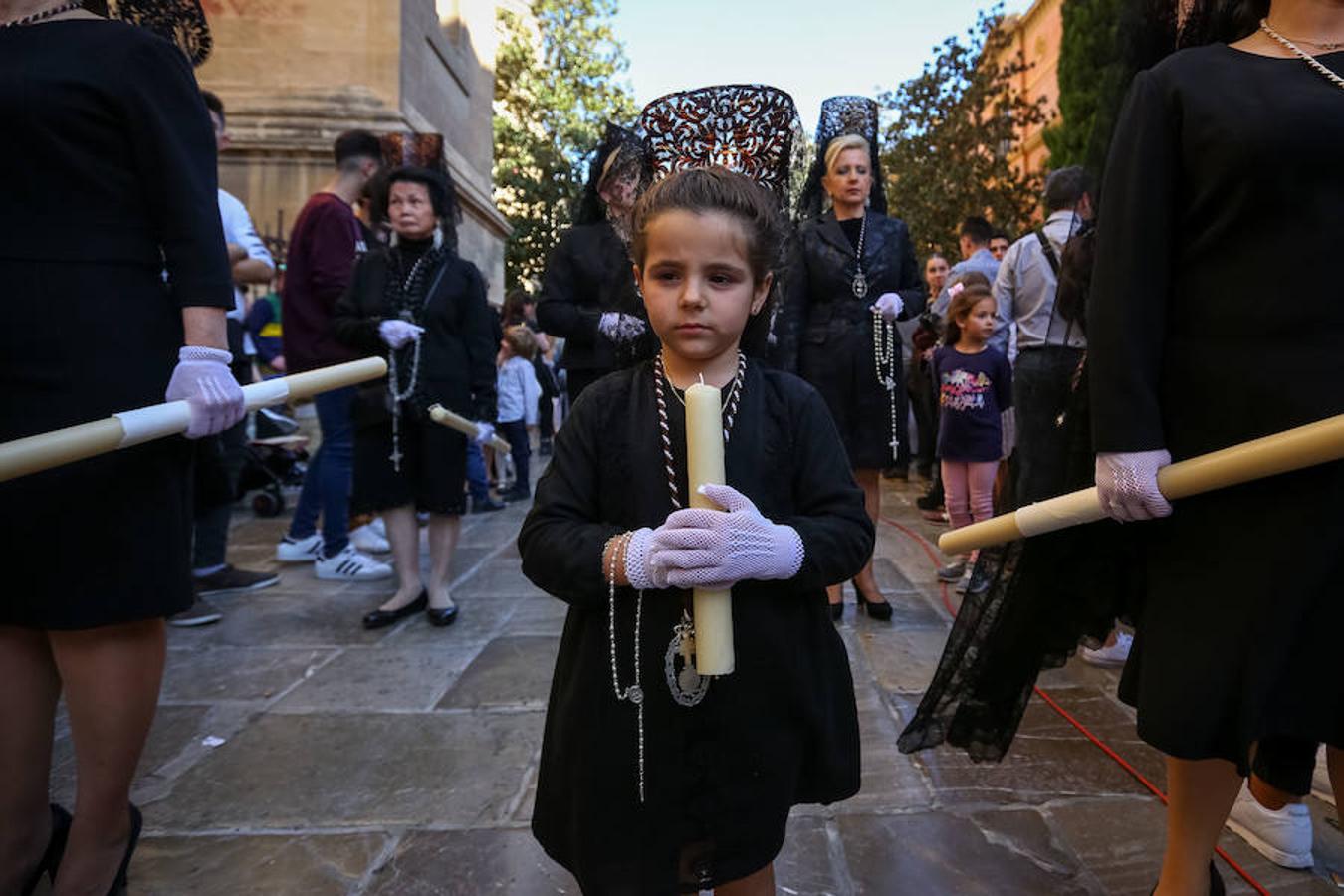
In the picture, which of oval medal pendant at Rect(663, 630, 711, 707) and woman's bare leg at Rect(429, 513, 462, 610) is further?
woman's bare leg at Rect(429, 513, 462, 610)

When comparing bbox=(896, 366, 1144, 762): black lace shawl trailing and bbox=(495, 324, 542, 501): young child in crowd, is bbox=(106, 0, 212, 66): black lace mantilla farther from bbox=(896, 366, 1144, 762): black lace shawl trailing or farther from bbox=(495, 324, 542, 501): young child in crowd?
bbox=(495, 324, 542, 501): young child in crowd

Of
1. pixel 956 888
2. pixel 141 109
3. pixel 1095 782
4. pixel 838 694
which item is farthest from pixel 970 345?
pixel 141 109

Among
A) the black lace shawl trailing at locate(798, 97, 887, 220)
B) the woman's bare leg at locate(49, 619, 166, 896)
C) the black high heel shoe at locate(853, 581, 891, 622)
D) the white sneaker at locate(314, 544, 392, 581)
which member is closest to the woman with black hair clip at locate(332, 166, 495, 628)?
the white sneaker at locate(314, 544, 392, 581)

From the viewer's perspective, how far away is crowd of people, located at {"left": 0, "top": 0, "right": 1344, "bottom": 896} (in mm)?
1463

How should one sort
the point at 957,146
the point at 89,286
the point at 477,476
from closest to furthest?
the point at 89,286
the point at 477,476
the point at 957,146

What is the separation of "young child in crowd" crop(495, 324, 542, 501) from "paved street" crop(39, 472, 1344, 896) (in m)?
4.61

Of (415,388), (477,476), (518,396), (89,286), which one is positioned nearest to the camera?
(89,286)

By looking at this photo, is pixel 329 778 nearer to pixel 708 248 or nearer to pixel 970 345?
pixel 708 248

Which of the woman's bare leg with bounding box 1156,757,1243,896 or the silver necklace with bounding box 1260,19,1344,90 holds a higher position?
the silver necklace with bounding box 1260,19,1344,90

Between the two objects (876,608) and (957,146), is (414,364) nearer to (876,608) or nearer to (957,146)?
(876,608)

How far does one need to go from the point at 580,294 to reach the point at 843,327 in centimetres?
121

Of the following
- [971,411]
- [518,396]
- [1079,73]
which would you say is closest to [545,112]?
[1079,73]

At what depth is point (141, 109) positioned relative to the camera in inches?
68.3

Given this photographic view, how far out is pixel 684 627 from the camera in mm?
1468
